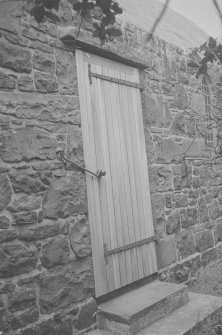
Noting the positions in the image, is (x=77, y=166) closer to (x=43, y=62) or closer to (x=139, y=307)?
(x=43, y=62)

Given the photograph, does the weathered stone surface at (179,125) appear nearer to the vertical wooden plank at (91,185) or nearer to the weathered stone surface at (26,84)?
the vertical wooden plank at (91,185)

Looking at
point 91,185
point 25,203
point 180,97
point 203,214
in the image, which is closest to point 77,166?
point 91,185

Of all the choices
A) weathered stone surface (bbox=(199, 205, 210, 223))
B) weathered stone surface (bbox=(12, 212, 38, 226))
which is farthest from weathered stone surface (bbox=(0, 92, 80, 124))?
weathered stone surface (bbox=(199, 205, 210, 223))

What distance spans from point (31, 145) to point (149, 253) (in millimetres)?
2042

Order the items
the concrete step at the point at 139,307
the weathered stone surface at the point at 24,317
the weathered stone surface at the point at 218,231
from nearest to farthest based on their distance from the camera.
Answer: the weathered stone surface at the point at 24,317 → the concrete step at the point at 139,307 → the weathered stone surface at the point at 218,231

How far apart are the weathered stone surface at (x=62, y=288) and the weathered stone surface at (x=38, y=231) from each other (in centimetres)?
34

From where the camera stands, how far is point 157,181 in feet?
15.5

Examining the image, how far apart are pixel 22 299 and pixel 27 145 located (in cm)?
128

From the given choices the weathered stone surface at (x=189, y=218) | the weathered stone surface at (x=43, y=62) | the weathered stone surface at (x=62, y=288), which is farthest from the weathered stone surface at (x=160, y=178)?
the weathered stone surface at (x=43, y=62)

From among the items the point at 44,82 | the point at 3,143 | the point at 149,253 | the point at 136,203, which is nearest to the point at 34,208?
the point at 3,143

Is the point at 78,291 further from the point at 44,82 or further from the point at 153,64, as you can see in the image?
the point at 153,64

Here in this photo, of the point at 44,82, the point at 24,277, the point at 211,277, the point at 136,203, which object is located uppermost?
the point at 44,82

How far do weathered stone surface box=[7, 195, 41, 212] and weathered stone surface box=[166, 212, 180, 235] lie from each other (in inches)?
83.9

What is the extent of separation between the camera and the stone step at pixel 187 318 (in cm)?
340
